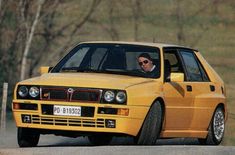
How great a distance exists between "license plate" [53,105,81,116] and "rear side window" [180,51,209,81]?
250 centimetres

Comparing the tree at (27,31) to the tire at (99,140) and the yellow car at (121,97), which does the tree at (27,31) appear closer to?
the tire at (99,140)

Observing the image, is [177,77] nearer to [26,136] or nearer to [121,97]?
[121,97]

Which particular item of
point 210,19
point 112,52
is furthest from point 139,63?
point 210,19

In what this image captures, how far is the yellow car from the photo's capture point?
1234 centimetres

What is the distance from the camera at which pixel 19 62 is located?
107ft

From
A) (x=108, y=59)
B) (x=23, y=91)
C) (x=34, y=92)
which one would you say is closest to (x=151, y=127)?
(x=108, y=59)

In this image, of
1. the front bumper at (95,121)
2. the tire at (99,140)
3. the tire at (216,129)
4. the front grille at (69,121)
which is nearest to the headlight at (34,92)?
the front bumper at (95,121)

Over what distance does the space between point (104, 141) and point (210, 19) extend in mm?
20389

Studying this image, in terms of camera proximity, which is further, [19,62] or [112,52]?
[19,62]

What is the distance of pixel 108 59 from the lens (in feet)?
44.9

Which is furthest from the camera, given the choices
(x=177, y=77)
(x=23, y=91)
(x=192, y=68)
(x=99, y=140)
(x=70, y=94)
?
(x=192, y=68)

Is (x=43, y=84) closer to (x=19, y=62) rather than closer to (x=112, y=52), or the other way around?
(x=112, y=52)

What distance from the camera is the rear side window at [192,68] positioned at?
14.5 meters

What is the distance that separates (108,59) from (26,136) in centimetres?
161
